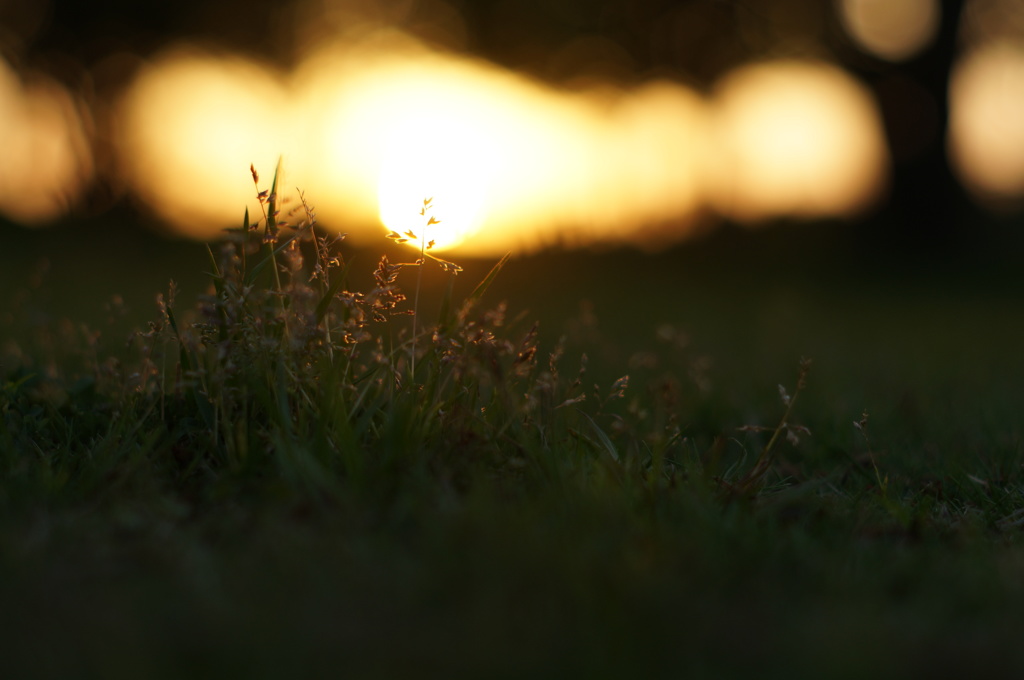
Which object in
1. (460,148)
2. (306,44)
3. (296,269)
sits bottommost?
(296,269)

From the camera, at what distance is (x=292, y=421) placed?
2.12 metres

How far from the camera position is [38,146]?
1039 cm

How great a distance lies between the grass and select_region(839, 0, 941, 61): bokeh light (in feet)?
34.5

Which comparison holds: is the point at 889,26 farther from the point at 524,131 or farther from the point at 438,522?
the point at 438,522

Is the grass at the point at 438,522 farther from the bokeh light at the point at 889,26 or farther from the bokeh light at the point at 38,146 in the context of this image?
the bokeh light at the point at 889,26

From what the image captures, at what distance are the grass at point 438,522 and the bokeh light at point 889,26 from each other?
34.5 ft

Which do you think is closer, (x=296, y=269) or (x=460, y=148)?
(x=296, y=269)

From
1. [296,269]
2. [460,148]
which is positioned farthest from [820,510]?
[460,148]

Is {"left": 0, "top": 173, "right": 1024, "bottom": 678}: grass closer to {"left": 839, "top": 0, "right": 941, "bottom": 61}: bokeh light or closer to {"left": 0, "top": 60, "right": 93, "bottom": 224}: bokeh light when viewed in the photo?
{"left": 0, "top": 60, "right": 93, "bottom": 224}: bokeh light

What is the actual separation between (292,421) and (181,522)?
393mm

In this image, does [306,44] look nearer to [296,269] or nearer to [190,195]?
[190,195]

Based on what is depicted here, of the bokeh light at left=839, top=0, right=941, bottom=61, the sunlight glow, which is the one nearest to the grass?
the sunlight glow

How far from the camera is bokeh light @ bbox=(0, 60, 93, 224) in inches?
378

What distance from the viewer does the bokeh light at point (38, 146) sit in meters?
9.61
